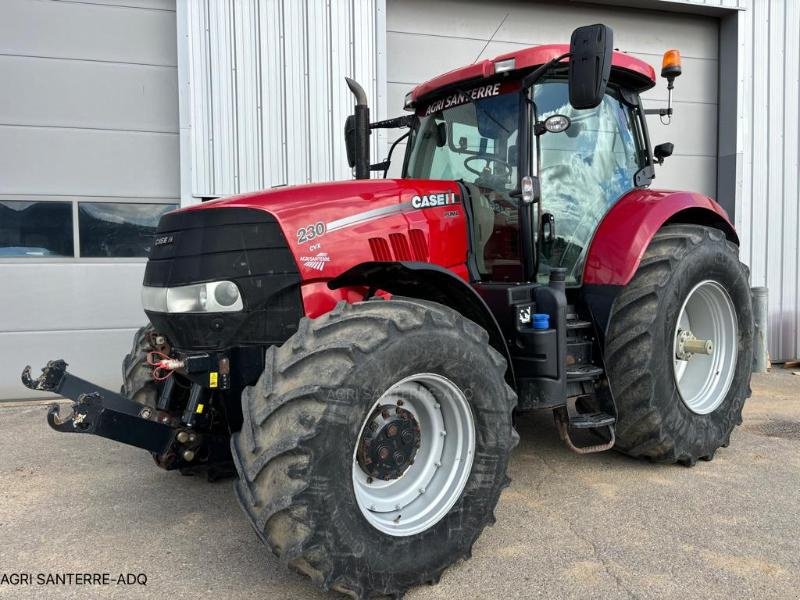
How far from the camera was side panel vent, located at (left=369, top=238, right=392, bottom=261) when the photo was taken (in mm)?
2853

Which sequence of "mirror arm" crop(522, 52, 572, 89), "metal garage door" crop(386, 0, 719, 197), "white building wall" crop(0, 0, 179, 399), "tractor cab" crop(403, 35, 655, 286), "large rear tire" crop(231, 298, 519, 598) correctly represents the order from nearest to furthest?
"large rear tire" crop(231, 298, 519, 598) → "mirror arm" crop(522, 52, 572, 89) → "tractor cab" crop(403, 35, 655, 286) → "white building wall" crop(0, 0, 179, 399) → "metal garage door" crop(386, 0, 719, 197)

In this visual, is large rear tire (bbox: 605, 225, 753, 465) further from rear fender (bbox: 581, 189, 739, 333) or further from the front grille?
the front grille

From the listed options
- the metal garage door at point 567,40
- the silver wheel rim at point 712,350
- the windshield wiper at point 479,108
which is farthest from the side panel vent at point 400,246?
the metal garage door at point 567,40

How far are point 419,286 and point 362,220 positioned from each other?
1.32 ft

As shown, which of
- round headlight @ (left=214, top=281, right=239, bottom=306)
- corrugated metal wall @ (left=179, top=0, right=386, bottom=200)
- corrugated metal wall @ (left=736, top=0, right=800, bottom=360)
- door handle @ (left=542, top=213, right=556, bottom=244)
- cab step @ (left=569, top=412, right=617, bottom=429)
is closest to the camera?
Result: round headlight @ (left=214, top=281, right=239, bottom=306)

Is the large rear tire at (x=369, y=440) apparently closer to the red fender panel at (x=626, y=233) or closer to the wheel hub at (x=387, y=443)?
the wheel hub at (x=387, y=443)

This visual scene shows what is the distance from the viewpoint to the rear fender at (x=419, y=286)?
2.64m

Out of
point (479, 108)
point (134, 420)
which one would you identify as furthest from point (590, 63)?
point (134, 420)

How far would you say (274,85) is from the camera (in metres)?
6.12

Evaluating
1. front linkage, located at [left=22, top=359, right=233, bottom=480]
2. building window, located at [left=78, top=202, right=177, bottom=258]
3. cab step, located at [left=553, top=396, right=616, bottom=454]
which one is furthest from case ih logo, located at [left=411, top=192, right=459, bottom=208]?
building window, located at [left=78, top=202, right=177, bottom=258]

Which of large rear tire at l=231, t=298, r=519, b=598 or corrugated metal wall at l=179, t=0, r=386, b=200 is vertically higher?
Result: corrugated metal wall at l=179, t=0, r=386, b=200

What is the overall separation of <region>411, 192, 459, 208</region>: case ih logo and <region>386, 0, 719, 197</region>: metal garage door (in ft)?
12.6

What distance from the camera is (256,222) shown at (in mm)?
2623

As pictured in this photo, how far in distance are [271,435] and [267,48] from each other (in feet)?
16.5
